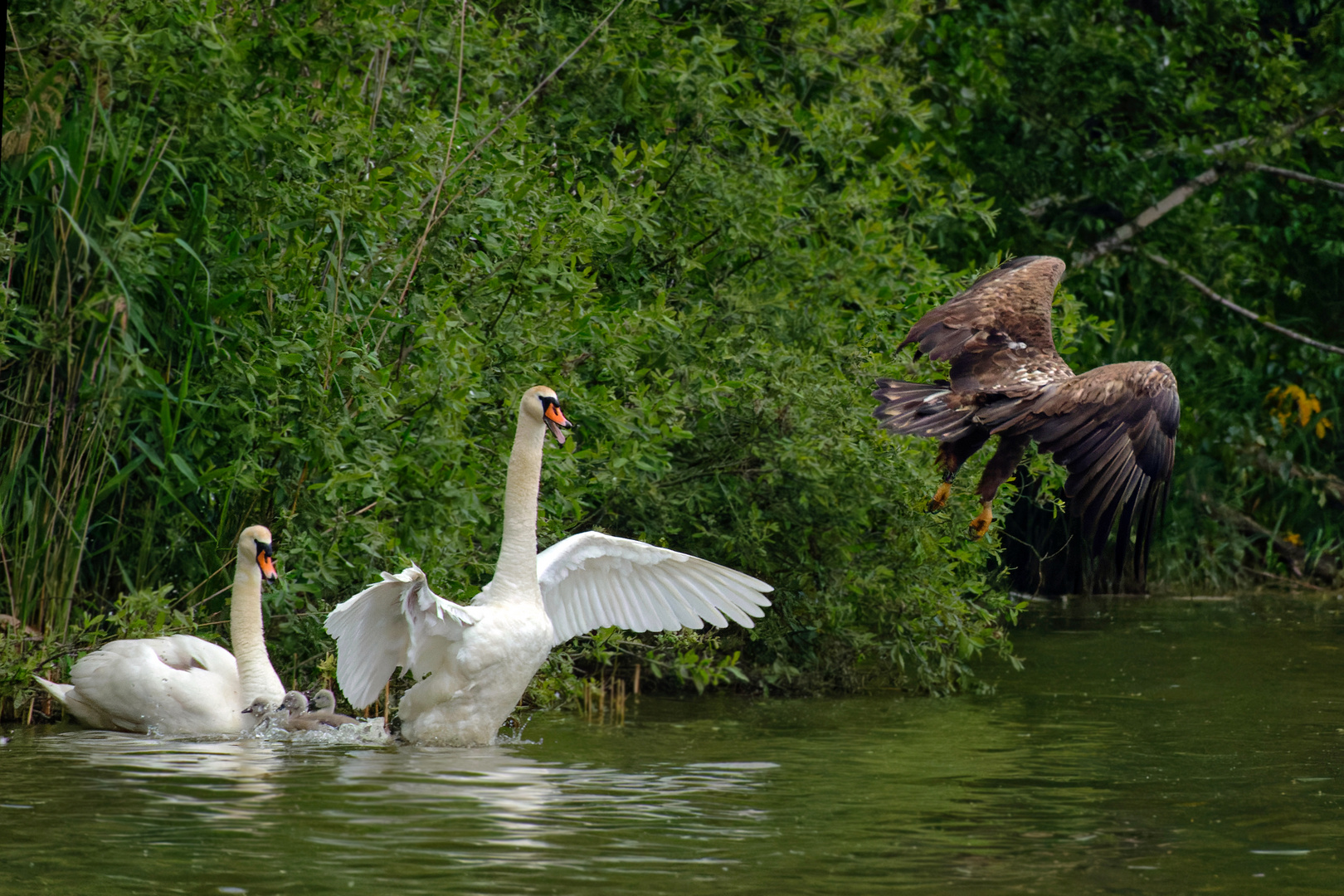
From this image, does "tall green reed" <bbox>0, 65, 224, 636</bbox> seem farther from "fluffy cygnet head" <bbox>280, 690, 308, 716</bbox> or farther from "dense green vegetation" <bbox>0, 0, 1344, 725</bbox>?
"fluffy cygnet head" <bbox>280, 690, 308, 716</bbox>

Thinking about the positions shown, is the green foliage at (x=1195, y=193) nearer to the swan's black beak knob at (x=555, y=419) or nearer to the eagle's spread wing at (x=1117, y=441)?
the eagle's spread wing at (x=1117, y=441)

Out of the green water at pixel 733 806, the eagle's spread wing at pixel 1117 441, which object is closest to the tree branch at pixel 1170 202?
the green water at pixel 733 806

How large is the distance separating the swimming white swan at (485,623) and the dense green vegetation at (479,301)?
1.72ft

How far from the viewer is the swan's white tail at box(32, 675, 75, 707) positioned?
295 inches

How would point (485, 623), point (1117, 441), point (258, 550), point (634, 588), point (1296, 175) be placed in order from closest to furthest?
point (1117, 441), point (485, 623), point (258, 550), point (634, 588), point (1296, 175)

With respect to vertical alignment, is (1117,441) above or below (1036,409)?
below

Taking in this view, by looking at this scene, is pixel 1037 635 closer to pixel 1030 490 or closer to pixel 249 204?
pixel 1030 490

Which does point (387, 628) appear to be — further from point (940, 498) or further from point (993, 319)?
point (993, 319)

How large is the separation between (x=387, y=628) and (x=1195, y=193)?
31.8 ft

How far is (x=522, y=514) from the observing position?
7.52 meters

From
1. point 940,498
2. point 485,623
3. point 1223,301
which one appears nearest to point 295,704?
point 485,623

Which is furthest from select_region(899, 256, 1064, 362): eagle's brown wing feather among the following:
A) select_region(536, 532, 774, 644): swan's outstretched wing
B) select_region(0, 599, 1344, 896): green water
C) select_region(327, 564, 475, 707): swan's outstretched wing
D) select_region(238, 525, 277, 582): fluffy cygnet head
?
select_region(238, 525, 277, 582): fluffy cygnet head

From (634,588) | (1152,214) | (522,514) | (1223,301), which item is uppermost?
(1152,214)

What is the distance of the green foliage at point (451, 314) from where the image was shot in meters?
7.75
